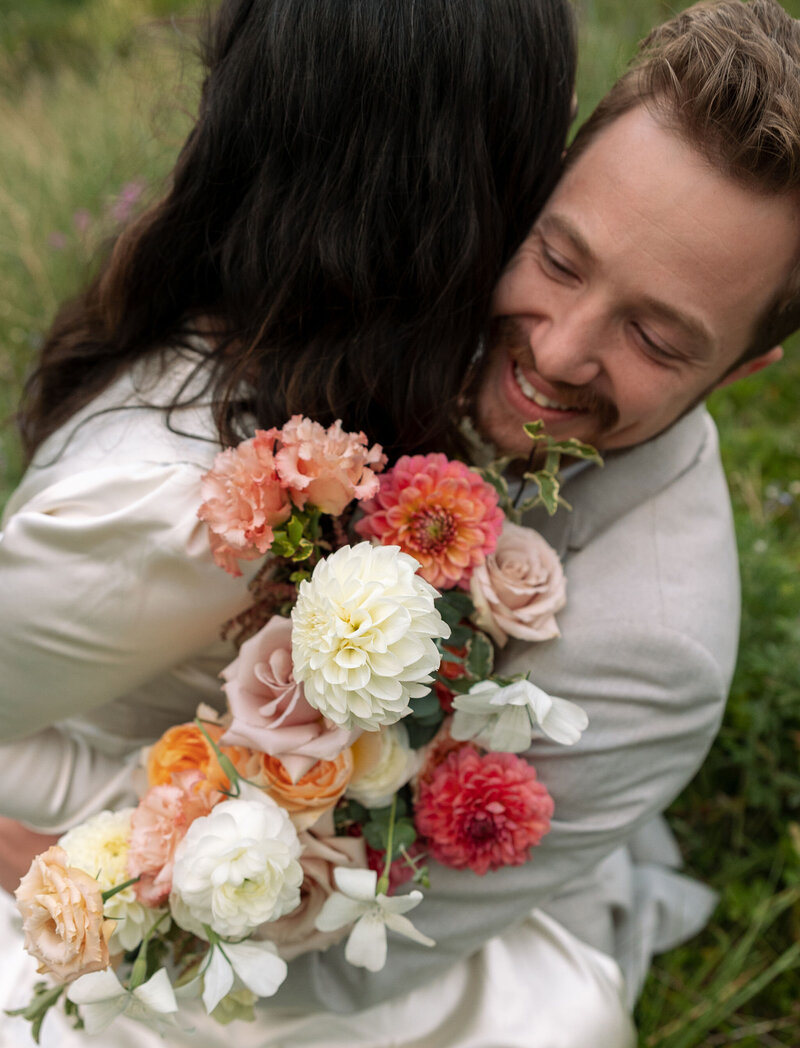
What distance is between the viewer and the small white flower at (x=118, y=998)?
109cm

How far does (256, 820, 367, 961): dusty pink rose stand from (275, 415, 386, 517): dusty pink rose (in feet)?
1.78

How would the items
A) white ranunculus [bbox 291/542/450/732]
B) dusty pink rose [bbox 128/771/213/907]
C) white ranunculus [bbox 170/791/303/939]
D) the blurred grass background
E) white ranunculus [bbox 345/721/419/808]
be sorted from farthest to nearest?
the blurred grass background < white ranunculus [bbox 345/721/419/808] < dusty pink rose [bbox 128/771/213/907] < white ranunculus [bbox 170/791/303/939] < white ranunculus [bbox 291/542/450/732]

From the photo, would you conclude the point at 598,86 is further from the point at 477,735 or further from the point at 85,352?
the point at 477,735

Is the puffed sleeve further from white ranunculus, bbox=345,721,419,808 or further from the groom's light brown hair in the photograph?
the groom's light brown hair

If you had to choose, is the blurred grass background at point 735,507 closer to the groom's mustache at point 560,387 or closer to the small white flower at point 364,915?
the groom's mustache at point 560,387

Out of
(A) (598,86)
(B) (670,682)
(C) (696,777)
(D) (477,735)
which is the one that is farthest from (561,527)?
(A) (598,86)

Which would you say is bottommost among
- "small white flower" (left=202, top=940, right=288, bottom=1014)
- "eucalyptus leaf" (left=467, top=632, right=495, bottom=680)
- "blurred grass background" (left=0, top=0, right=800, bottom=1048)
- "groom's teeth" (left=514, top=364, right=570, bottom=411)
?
"blurred grass background" (left=0, top=0, right=800, bottom=1048)

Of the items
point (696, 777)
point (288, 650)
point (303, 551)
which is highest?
point (303, 551)

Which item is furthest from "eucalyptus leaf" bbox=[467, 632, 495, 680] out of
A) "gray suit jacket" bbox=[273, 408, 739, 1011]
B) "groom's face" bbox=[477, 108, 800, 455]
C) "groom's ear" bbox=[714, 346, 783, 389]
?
"groom's ear" bbox=[714, 346, 783, 389]

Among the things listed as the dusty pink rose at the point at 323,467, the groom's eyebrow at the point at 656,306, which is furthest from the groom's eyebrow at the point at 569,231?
the dusty pink rose at the point at 323,467

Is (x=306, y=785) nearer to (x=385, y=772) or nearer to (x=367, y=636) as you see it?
(x=385, y=772)

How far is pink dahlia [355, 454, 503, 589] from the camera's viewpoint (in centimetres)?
123

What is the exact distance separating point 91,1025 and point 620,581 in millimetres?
1126

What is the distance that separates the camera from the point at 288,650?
1212 millimetres
